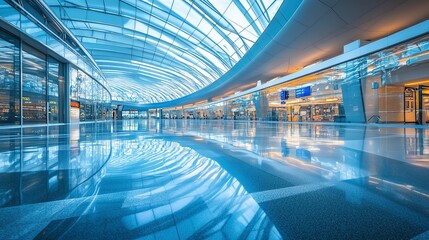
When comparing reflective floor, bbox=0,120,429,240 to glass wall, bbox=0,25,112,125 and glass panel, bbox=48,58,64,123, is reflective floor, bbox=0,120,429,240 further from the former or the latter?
glass panel, bbox=48,58,64,123

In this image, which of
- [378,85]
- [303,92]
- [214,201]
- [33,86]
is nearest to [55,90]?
[33,86]

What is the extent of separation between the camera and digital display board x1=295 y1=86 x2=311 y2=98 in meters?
22.2

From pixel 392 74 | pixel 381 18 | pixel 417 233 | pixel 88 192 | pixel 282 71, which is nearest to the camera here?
pixel 417 233

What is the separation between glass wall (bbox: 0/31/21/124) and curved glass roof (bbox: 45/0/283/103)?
744cm

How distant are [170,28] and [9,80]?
14211 millimetres

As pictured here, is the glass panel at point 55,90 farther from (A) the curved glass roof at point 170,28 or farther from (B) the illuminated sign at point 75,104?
(A) the curved glass roof at point 170,28

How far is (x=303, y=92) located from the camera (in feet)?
75.2

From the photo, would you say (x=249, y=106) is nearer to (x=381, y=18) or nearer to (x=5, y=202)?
(x=381, y=18)

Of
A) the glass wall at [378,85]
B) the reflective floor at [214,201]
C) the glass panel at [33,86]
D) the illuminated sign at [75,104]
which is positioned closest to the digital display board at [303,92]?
the glass wall at [378,85]

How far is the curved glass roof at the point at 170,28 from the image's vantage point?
54.1 feet

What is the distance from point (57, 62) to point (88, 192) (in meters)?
19.4

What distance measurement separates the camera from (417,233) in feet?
4.51

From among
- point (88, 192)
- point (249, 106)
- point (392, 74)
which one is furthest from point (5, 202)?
point (249, 106)

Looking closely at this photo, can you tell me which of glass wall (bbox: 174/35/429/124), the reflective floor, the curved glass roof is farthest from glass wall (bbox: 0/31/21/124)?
glass wall (bbox: 174/35/429/124)
